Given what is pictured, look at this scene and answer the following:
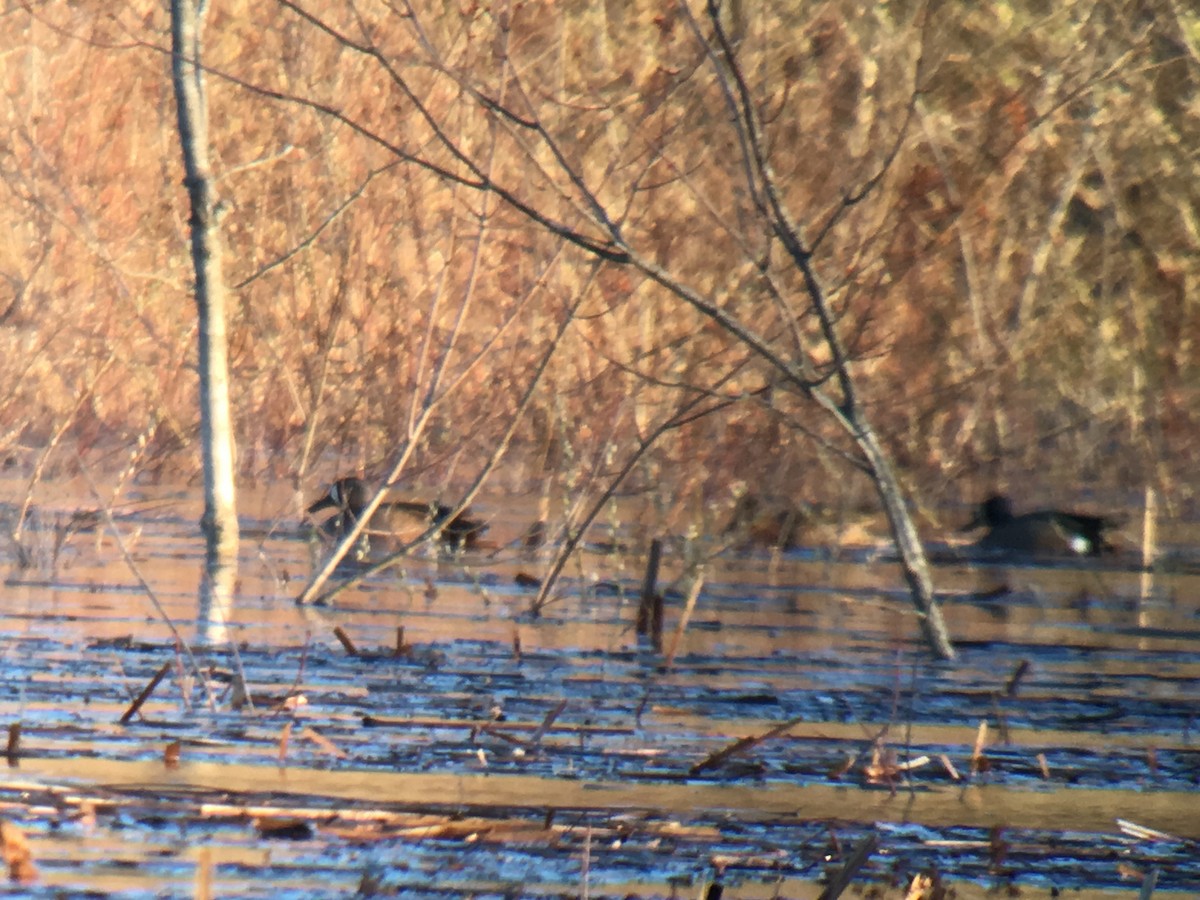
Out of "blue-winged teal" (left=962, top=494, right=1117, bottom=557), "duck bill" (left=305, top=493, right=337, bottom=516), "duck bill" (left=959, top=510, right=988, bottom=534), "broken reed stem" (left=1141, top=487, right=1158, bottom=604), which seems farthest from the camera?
"duck bill" (left=959, top=510, right=988, bottom=534)

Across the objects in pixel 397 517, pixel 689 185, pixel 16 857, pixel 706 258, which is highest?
pixel 706 258

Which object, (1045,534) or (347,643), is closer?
(347,643)

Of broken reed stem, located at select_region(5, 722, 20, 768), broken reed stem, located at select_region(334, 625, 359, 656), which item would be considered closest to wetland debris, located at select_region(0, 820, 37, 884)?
broken reed stem, located at select_region(5, 722, 20, 768)

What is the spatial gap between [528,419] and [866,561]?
150 inches

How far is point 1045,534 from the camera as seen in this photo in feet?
42.9

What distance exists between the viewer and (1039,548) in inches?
513

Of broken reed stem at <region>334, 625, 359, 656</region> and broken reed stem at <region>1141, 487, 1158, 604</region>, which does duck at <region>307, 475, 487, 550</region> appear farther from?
broken reed stem at <region>1141, 487, 1158, 604</region>

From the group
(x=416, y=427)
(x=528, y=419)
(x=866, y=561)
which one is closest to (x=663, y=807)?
(x=416, y=427)

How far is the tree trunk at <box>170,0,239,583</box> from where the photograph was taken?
11.2 meters

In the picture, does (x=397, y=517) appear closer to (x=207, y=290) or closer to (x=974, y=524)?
(x=207, y=290)

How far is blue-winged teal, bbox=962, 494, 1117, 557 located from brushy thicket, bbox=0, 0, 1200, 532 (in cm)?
59

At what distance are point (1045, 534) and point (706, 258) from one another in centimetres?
336

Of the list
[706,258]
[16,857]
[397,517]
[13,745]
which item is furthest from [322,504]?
[16,857]

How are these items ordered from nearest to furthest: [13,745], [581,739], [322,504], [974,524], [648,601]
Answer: [13,745] → [581,739] → [648,601] → [322,504] → [974,524]
